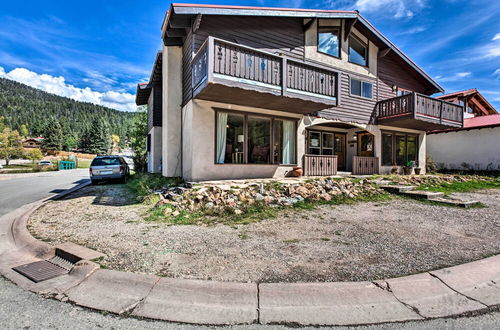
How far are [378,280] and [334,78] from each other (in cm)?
867

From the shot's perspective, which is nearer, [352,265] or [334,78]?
[352,265]

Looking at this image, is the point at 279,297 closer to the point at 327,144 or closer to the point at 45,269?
the point at 45,269

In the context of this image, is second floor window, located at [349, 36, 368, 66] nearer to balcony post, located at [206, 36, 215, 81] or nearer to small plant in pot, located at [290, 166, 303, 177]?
small plant in pot, located at [290, 166, 303, 177]

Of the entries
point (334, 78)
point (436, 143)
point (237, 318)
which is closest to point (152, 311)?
point (237, 318)

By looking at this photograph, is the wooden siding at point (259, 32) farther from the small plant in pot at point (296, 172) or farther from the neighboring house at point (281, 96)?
the small plant in pot at point (296, 172)

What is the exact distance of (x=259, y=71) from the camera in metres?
7.98

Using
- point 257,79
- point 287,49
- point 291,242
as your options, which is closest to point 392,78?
point 287,49

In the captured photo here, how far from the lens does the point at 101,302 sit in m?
2.49

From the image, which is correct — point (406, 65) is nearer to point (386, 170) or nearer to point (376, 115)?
point (376, 115)

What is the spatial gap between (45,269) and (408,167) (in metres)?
17.2

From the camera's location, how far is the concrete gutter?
229 cm

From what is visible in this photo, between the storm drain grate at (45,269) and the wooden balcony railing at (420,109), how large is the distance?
47.6 feet

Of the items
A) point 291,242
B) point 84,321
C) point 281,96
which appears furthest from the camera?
point 281,96

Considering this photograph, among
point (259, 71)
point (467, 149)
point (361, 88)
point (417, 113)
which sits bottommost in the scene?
point (467, 149)
